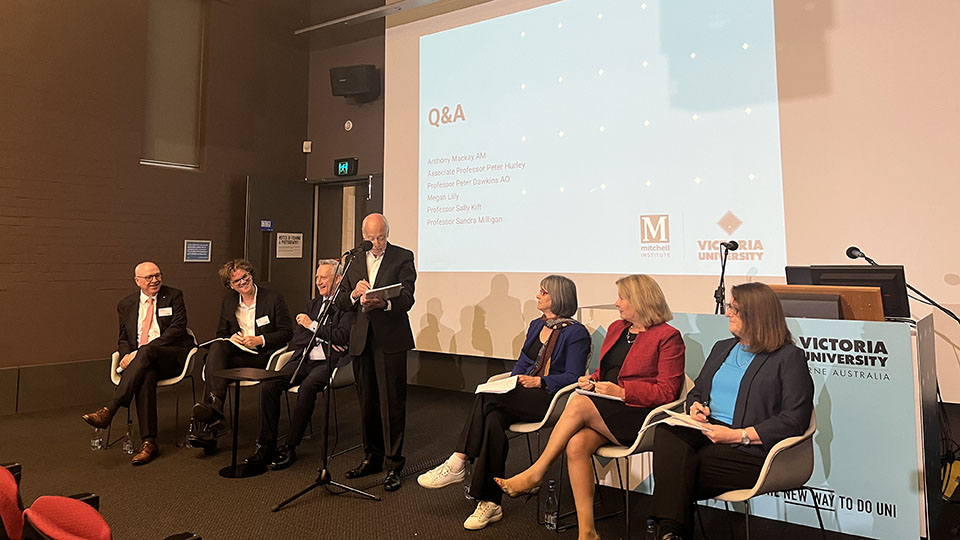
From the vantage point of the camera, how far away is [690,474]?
87.0 inches

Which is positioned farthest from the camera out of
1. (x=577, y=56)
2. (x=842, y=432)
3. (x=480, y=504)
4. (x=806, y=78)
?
(x=577, y=56)

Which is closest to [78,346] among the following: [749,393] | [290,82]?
[290,82]

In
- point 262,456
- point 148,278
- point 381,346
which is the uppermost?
point 148,278

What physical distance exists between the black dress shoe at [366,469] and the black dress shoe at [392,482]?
8.4 inches

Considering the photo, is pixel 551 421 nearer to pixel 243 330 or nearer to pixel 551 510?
Answer: pixel 551 510

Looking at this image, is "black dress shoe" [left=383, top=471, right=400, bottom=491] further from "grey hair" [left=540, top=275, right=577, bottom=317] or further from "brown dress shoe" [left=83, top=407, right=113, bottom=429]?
"brown dress shoe" [left=83, top=407, right=113, bottom=429]

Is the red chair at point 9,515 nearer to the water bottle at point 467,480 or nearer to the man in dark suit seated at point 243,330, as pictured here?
the water bottle at point 467,480

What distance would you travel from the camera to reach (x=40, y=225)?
5016 mm

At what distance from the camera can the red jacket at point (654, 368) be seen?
2.64m

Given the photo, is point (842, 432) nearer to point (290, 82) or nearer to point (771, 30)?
point (771, 30)

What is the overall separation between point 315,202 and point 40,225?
2833 millimetres

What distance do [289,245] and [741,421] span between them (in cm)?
573

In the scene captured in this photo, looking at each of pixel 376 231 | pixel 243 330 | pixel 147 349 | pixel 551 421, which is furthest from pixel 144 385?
pixel 551 421

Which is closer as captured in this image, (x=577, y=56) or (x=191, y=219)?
(x=577, y=56)
